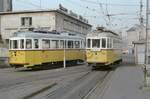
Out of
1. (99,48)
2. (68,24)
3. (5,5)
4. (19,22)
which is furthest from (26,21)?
(99,48)

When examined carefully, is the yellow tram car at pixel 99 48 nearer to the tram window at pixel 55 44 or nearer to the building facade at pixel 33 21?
the tram window at pixel 55 44

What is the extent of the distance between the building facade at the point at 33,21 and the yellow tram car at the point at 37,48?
766 inches

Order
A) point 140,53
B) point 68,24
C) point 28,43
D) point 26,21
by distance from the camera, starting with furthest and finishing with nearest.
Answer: point 68,24 → point 26,21 → point 140,53 → point 28,43

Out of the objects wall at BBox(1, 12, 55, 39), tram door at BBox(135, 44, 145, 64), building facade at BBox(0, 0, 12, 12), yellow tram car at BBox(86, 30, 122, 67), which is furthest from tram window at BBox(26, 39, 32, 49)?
→ building facade at BBox(0, 0, 12, 12)

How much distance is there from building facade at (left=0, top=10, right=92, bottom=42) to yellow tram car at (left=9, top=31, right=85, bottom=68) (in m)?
19.5

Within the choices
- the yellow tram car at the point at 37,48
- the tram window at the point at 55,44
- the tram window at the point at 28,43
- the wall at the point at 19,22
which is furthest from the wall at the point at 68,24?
the tram window at the point at 28,43

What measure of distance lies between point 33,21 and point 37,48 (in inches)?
1079

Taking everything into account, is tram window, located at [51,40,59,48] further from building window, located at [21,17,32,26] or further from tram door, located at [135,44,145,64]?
building window, located at [21,17,32,26]

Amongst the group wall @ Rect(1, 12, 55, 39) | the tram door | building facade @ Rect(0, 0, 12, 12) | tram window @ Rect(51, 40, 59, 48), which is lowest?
the tram door

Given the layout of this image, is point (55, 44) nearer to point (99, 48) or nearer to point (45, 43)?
point (45, 43)

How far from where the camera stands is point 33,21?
59.8 meters

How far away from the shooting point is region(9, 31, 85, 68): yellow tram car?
1254 inches

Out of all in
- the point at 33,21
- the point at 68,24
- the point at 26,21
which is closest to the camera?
the point at 33,21

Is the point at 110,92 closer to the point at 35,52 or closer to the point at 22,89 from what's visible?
the point at 22,89
